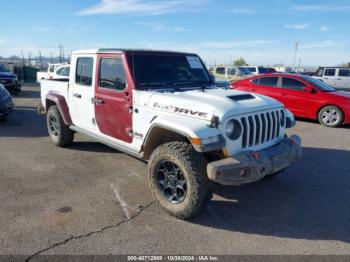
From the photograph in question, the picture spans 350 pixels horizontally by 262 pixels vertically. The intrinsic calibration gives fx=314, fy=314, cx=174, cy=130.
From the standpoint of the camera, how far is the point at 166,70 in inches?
189

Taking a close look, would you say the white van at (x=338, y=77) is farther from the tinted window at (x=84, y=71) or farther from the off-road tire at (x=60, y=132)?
the tinted window at (x=84, y=71)

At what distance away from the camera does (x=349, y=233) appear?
11.6ft

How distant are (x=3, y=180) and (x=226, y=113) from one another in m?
3.58

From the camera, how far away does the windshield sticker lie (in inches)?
205

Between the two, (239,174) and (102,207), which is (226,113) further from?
(102,207)

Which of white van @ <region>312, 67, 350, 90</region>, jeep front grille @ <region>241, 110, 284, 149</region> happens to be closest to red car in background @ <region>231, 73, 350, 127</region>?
jeep front grille @ <region>241, 110, 284, 149</region>

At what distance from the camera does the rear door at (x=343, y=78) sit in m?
20.7

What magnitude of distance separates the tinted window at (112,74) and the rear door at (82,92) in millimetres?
278

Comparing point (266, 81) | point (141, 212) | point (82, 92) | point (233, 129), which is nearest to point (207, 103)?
point (233, 129)

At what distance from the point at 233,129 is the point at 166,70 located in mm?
1697

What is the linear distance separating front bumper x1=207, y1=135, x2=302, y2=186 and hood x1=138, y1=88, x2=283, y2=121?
20.2 inches

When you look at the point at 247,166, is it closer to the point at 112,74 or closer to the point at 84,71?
the point at 112,74

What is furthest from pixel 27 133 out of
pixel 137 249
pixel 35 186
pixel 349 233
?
pixel 349 233

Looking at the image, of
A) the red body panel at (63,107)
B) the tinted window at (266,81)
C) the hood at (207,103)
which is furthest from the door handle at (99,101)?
the tinted window at (266,81)
